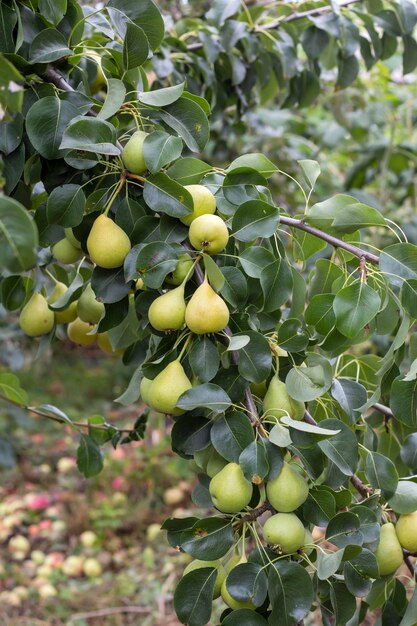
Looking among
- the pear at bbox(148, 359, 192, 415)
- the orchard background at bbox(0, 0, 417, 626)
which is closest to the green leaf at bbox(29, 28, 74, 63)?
the orchard background at bbox(0, 0, 417, 626)

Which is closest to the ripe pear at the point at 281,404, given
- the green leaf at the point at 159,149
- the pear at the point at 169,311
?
the pear at the point at 169,311

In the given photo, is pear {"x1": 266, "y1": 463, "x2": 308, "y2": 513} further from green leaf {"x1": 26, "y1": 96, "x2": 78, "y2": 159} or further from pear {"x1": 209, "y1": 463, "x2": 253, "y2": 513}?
green leaf {"x1": 26, "y1": 96, "x2": 78, "y2": 159}

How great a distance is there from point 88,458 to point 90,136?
0.49 metres

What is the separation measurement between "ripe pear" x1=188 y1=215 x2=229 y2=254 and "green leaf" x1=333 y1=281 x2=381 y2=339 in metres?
0.13

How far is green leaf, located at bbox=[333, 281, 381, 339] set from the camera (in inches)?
26.8

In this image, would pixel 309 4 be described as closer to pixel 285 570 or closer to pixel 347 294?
pixel 347 294

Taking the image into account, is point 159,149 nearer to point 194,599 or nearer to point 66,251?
point 66,251

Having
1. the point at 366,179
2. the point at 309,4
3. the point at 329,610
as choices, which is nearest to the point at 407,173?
the point at 366,179

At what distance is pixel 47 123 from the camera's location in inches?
27.6

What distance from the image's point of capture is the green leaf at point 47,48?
0.72 metres

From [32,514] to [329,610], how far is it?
7.75 ft

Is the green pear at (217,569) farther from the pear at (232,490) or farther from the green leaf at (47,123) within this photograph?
the green leaf at (47,123)

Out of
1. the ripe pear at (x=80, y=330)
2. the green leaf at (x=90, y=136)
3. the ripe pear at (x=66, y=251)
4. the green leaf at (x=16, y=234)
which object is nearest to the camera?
the green leaf at (x=16, y=234)

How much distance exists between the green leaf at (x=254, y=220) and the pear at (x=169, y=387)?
149 millimetres
